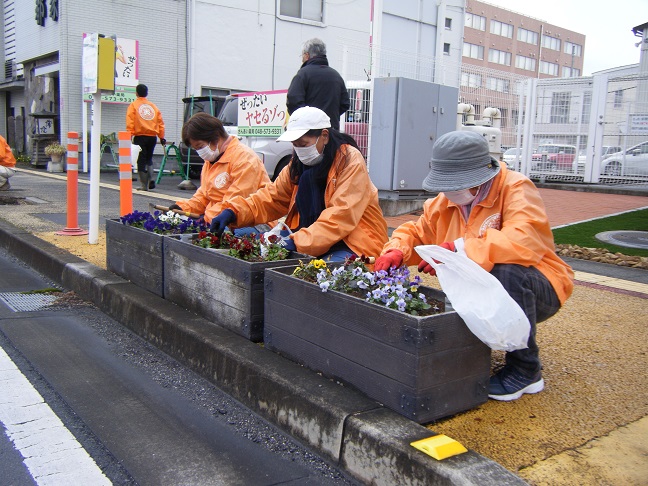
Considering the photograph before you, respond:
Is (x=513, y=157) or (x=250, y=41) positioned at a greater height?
(x=250, y=41)

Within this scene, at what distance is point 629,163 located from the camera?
15133mm

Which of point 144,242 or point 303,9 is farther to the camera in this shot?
point 303,9

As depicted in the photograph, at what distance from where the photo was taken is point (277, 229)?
443 centimetres

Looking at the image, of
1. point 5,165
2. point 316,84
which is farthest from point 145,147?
point 316,84

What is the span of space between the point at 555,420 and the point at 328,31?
72.5 feet

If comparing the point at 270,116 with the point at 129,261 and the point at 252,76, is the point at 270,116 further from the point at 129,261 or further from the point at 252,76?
the point at 252,76

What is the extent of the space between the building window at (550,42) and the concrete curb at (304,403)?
79.5 m

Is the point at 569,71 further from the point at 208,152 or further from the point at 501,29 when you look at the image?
the point at 208,152

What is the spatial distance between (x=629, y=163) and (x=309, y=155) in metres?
13.3

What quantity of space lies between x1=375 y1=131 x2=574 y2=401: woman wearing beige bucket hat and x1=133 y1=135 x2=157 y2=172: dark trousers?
10496 mm

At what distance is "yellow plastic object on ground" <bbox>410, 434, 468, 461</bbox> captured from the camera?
7.72ft

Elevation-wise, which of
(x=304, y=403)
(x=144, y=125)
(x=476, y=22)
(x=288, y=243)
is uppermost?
(x=476, y=22)

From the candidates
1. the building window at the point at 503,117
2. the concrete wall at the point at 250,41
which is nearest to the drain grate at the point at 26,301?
the building window at the point at 503,117

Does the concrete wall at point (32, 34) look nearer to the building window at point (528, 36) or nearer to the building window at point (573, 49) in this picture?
the building window at point (528, 36)
